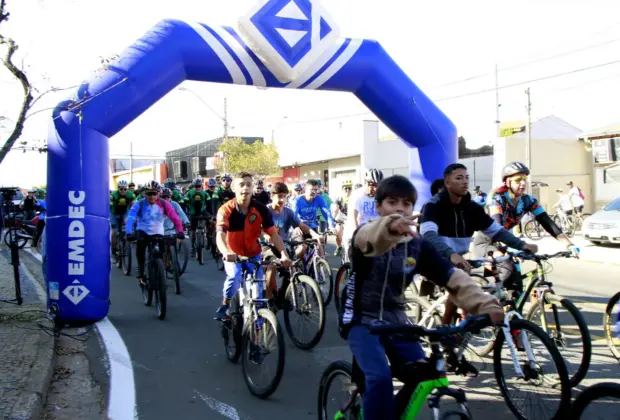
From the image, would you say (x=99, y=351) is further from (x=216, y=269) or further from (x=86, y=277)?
(x=216, y=269)

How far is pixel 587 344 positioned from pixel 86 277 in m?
5.86

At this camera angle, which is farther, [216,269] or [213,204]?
[213,204]

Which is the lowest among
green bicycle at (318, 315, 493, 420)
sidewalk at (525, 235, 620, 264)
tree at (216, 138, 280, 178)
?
sidewalk at (525, 235, 620, 264)

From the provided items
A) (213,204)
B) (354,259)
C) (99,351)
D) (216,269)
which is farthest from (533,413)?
(213,204)

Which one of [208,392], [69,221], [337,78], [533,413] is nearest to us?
[533,413]

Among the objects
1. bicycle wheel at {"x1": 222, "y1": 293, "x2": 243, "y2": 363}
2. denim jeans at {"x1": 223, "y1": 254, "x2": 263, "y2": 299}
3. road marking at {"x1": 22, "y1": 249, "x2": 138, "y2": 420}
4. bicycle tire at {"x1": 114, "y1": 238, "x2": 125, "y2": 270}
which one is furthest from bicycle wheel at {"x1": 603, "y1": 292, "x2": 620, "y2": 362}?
bicycle tire at {"x1": 114, "y1": 238, "x2": 125, "y2": 270}

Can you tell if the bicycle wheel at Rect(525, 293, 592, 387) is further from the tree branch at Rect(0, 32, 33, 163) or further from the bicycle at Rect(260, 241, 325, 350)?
the tree branch at Rect(0, 32, 33, 163)

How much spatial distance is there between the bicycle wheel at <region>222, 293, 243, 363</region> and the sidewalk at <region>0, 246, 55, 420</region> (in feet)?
5.60

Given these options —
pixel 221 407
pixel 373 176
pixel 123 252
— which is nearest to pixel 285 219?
pixel 373 176

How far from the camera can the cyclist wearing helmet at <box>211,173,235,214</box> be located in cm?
1381

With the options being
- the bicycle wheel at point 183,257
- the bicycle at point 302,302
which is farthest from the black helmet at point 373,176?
the bicycle wheel at point 183,257

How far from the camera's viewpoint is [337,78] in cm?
923

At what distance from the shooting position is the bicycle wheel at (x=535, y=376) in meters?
3.80

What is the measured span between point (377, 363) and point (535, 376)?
Answer: 1.76m
